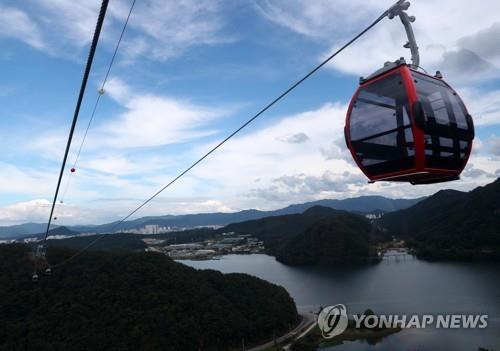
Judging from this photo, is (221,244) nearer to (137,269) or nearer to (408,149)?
(137,269)

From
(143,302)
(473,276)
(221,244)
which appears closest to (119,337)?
(143,302)

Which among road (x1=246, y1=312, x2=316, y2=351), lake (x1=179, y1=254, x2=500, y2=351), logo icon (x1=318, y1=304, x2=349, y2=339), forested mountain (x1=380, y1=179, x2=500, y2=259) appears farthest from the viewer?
forested mountain (x1=380, y1=179, x2=500, y2=259)

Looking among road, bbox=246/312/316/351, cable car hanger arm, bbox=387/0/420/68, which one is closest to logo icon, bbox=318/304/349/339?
road, bbox=246/312/316/351

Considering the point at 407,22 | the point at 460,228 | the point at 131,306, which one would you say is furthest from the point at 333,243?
the point at 407,22

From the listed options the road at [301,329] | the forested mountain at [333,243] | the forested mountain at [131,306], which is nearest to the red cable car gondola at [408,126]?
the forested mountain at [131,306]

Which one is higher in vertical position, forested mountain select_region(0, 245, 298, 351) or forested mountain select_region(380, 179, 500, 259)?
forested mountain select_region(380, 179, 500, 259)

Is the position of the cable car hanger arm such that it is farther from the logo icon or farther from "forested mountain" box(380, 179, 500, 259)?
"forested mountain" box(380, 179, 500, 259)

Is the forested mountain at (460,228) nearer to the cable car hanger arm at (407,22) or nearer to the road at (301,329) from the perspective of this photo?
the road at (301,329)
